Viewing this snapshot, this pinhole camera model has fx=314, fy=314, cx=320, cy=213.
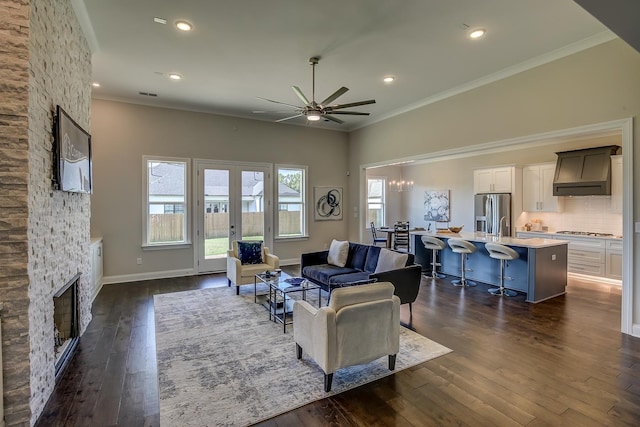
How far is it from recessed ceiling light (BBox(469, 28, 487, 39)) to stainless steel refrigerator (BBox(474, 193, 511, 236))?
5.05m

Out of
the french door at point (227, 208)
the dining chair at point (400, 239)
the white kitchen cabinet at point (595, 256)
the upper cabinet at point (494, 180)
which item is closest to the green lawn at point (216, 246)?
the french door at point (227, 208)

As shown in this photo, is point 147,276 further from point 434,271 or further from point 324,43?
point 434,271

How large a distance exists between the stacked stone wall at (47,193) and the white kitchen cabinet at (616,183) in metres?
8.74

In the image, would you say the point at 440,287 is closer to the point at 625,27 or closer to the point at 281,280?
the point at 281,280

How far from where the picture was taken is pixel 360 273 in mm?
4906

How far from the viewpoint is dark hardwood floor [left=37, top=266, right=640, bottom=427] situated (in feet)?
7.55

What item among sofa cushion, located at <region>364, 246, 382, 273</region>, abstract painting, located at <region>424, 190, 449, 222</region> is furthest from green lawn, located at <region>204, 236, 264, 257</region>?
abstract painting, located at <region>424, 190, 449, 222</region>

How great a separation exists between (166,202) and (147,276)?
1559 millimetres

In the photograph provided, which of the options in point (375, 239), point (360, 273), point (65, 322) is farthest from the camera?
point (375, 239)

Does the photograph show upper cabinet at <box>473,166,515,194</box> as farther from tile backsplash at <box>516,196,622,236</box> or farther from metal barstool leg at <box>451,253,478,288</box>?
metal barstool leg at <box>451,253,478,288</box>

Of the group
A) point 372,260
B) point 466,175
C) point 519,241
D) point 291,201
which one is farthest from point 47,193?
point 466,175

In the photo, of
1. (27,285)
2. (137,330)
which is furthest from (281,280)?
(27,285)

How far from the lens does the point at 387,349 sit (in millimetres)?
2887

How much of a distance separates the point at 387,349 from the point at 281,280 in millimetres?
2131
